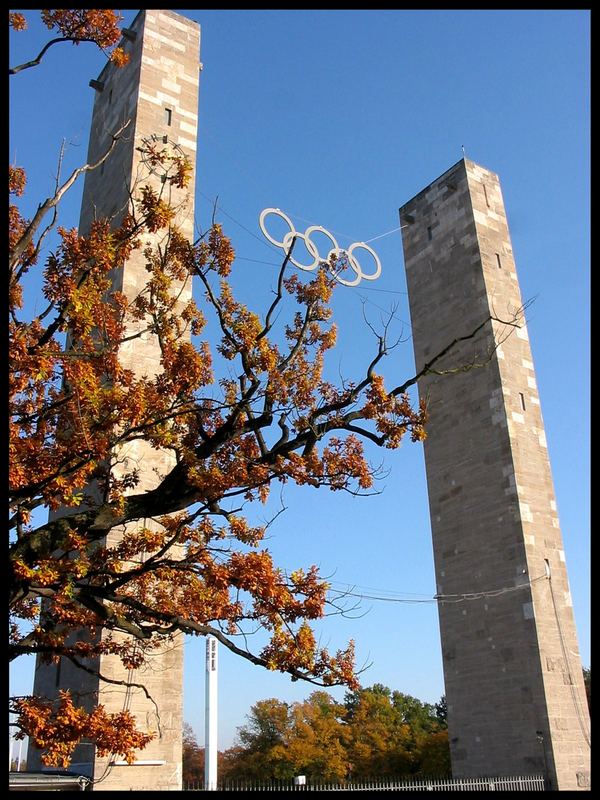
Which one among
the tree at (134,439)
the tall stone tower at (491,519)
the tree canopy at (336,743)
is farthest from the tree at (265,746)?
the tree at (134,439)

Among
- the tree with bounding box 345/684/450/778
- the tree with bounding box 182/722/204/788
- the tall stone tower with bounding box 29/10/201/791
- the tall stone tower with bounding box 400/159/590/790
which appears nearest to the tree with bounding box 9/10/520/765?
the tall stone tower with bounding box 29/10/201/791

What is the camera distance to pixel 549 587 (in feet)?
63.8

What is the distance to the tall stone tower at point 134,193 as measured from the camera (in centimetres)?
1356

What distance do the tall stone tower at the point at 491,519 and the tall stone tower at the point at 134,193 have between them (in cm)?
815

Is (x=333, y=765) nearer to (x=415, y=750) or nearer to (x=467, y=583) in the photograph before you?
(x=415, y=750)

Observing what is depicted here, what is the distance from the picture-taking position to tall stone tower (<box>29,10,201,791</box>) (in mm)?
13562

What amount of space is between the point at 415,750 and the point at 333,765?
5.27 metres

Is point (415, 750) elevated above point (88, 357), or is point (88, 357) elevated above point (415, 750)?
point (88, 357)

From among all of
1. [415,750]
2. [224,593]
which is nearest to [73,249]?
[224,593]

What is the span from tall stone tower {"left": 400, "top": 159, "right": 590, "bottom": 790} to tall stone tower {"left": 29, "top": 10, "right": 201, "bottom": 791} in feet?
26.7

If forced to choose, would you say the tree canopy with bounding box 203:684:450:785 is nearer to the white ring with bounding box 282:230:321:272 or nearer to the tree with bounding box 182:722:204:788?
the tree with bounding box 182:722:204:788

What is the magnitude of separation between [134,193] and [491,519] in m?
12.3
